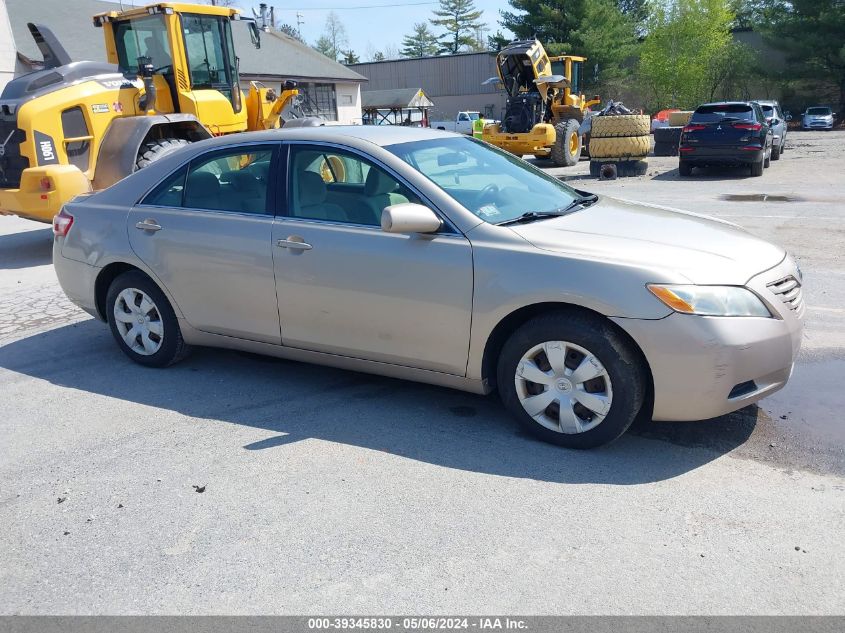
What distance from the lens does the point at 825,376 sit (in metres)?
4.66

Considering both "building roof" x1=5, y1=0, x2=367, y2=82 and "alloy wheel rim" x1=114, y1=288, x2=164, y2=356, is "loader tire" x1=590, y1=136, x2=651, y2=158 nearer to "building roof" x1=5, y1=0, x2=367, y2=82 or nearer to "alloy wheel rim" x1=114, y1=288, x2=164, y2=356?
"alloy wheel rim" x1=114, y1=288, x2=164, y2=356

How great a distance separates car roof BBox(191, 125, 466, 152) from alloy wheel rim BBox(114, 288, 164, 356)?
118cm

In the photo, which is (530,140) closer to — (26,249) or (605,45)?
(26,249)

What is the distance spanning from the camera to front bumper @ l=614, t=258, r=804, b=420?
3379 mm

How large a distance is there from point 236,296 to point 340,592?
7.65 ft

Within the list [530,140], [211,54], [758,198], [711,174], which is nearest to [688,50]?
[530,140]

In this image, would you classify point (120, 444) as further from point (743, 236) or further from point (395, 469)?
point (743, 236)

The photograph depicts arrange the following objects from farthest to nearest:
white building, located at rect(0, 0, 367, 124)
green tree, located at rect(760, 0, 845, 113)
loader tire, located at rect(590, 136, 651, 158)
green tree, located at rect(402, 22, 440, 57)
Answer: green tree, located at rect(402, 22, 440, 57)
green tree, located at rect(760, 0, 845, 113)
white building, located at rect(0, 0, 367, 124)
loader tire, located at rect(590, 136, 651, 158)

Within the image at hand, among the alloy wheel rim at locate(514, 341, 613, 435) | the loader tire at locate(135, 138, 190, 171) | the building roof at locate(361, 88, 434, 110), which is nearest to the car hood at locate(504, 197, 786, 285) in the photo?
the alloy wheel rim at locate(514, 341, 613, 435)

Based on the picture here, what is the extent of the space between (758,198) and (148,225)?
11.1 metres

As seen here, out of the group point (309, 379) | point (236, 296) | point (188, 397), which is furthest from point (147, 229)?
point (309, 379)

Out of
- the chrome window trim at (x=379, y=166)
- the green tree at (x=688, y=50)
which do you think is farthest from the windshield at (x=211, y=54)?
the green tree at (x=688, y=50)

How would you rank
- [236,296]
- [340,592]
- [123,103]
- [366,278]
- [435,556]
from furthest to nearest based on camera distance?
1. [123,103]
2. [236,296]
3. [366,278]
4. [435,556]
5. [340,592]

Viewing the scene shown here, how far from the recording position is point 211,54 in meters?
11.0
